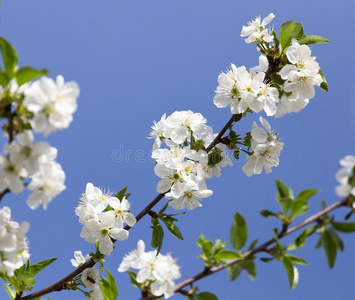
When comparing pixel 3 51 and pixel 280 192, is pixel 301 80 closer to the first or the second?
pixel 280 192

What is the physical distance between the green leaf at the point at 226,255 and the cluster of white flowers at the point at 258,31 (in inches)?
67.7

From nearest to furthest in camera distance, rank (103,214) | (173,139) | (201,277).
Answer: (201,277)
(103,214)
(173,139)

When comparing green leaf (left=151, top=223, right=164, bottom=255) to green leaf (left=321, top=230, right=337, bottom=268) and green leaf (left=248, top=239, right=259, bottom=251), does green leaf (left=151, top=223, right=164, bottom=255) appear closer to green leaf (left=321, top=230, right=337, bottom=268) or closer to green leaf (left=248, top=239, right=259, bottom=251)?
green leaf (left=248, top=239, right=259, bottom=251)

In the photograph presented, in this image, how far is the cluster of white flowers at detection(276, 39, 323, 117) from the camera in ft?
9.55

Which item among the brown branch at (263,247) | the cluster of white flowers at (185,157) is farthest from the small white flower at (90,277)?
the brown branch at (263,247)

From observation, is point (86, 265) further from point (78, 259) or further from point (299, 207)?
point (299, 207)

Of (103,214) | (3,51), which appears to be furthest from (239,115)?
(3,51)

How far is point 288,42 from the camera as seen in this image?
3039mm

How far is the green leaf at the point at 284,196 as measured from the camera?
2020 millimetres

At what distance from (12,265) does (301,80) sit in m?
2.18

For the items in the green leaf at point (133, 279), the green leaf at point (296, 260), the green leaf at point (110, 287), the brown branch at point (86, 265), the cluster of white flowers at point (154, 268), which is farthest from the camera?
the brown branch at point (86, 265)

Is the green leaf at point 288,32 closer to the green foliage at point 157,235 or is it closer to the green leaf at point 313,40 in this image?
the green leaf at point 313,40

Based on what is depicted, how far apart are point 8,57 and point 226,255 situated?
4.47 feet

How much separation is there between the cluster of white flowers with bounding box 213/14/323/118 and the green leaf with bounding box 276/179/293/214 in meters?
0.95
